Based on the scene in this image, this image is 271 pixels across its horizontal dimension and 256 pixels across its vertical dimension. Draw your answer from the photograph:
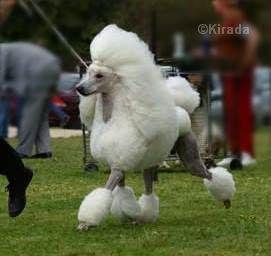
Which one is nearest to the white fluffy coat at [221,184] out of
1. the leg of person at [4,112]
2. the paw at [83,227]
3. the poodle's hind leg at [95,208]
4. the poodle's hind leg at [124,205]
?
the poodle's hind leg at [124,205]

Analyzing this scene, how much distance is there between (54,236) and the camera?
20.9 feet

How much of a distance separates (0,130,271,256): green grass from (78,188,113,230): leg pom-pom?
0.10 metres

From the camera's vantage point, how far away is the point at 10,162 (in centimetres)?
618

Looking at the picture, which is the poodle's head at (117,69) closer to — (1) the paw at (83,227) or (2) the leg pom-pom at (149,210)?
(1) the paw at (83,227)

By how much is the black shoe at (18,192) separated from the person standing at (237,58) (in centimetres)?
503

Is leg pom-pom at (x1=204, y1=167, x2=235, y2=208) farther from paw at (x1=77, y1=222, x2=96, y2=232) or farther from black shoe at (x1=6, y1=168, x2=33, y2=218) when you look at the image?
black shoe at (x1=6, y1=168, x2=33, y2=218)

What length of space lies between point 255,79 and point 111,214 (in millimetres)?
5795

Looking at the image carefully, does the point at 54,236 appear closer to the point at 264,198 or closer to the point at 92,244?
the point at 92,244

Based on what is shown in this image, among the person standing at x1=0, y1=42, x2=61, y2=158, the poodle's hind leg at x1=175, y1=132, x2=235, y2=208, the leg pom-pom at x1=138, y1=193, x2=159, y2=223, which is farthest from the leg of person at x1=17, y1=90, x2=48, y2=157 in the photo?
the poodle's hind leg at x1=175, y1=132, x2=235, y2=208

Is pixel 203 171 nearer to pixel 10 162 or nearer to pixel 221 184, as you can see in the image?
pixel 221 184

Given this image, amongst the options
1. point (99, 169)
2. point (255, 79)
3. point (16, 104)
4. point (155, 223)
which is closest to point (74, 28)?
point (16, 104)

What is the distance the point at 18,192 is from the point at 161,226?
125 centimetres

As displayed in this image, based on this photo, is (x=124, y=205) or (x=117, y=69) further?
(x=124, y=205)

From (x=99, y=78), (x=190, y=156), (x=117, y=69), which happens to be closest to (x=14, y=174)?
(x=99, y=78)
